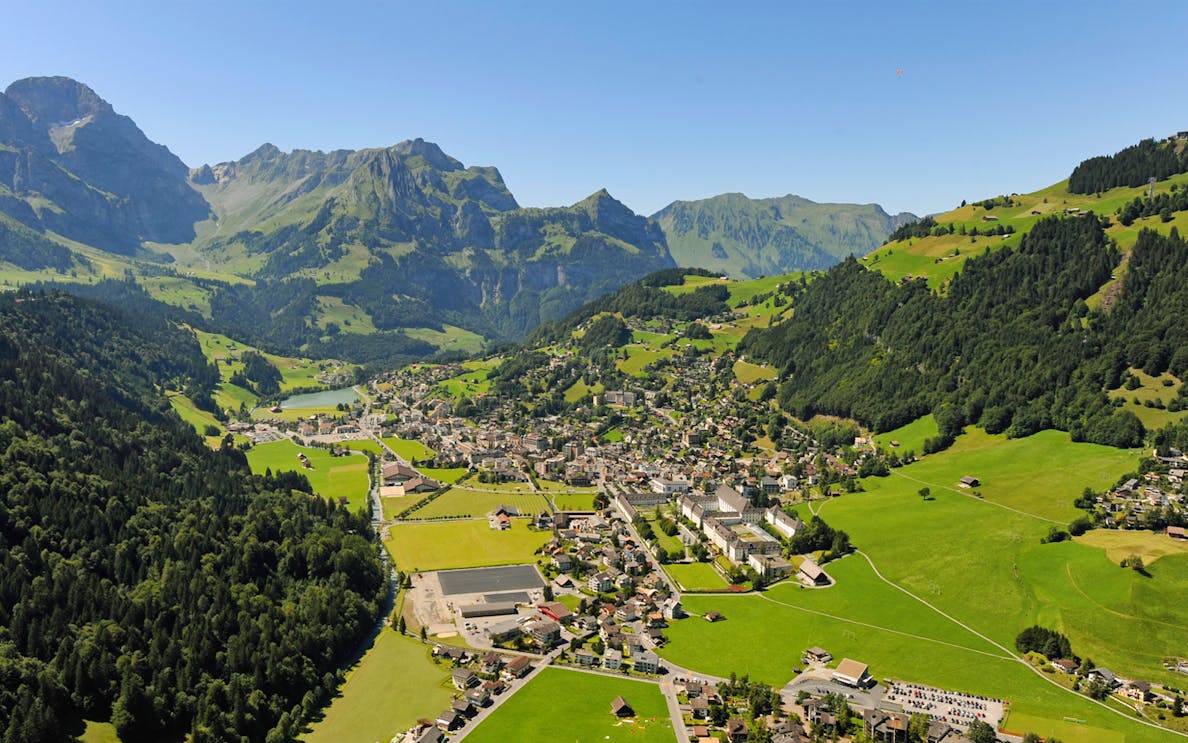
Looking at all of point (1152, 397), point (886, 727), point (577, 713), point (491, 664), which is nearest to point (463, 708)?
point (491, 664)

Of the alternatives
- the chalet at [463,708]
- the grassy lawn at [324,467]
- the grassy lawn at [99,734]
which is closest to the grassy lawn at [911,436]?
the grassy lawn at [324,467]

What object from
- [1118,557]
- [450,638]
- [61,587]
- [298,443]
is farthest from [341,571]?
[298,443]

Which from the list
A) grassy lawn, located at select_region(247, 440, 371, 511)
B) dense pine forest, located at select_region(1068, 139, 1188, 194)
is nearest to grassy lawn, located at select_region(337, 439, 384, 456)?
grassy lawn, located at select_region(247, 440, 371, 511)

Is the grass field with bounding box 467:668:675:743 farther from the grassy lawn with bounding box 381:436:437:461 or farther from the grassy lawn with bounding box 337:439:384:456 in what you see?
the grassy lawn with bounding box 337:439:384:456

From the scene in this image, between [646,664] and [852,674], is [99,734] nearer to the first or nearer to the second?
[646,664]

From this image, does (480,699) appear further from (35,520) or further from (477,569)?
(35,520)
